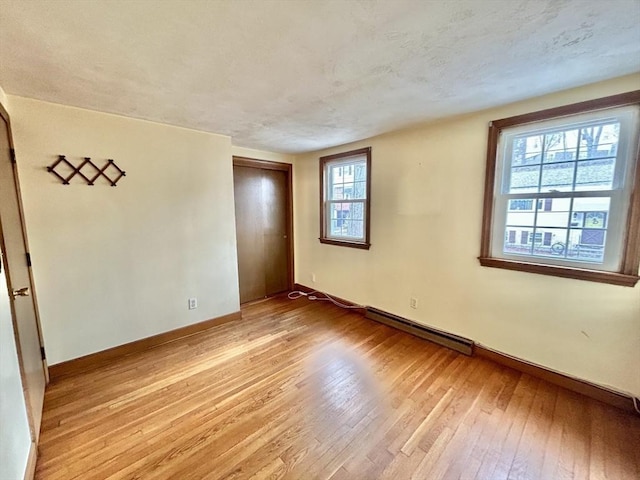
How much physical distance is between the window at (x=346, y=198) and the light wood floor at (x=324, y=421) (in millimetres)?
1634

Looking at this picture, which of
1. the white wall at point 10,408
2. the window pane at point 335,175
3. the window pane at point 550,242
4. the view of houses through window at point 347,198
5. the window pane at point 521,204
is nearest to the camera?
the white wall at point 10,408

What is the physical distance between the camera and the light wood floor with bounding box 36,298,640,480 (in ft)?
5.01

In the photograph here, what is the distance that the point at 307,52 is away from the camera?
59.0 inches

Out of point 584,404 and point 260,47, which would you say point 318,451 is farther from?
point 260,47

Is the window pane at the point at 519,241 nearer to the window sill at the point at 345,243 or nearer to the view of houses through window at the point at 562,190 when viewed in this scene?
the view of houses through window at the point at 562,190

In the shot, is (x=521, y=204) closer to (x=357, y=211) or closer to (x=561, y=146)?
(x=561, y=146)

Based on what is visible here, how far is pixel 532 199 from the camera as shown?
7.42ft

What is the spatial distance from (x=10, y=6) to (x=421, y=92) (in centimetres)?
224

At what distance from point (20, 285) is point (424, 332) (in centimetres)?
349

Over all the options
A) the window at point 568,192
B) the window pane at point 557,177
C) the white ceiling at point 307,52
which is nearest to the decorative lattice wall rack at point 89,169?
the white ceiling at point 307,52

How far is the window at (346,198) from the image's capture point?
11.7ft

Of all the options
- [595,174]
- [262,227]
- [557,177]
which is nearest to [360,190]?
[262,227]

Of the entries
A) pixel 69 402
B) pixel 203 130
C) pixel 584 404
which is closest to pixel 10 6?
pixel 203 130

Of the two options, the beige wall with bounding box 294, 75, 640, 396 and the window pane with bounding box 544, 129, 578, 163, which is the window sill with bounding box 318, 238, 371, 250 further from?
the window pane with bounding box 544, 129, 578, 163
